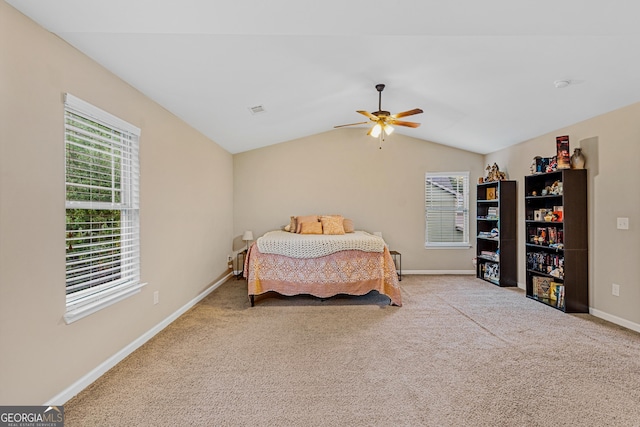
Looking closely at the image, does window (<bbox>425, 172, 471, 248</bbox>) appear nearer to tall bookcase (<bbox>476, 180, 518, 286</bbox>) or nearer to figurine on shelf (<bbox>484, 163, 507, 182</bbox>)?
tall bookcase (<bbox>476, 180, 518, 286</bbox>)

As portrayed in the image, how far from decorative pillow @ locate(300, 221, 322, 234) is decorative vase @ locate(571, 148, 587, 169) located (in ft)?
11.7

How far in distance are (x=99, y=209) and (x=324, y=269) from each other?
8.23 feet

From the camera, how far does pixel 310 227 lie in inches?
217

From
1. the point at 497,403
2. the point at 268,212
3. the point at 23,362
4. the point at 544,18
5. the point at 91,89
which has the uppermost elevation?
the point at 544,18

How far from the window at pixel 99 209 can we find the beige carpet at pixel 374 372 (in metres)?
0.64

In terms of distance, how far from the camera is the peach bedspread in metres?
4.11

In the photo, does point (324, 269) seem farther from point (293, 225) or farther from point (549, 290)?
point (549, 290)

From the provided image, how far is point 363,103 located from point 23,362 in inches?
166

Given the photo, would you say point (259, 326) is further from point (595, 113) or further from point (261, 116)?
point (595, 113)

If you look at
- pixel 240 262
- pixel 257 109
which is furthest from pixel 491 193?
pixel 240 262

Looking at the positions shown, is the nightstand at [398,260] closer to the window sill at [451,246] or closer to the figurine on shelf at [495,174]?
the window sill at [451,246]

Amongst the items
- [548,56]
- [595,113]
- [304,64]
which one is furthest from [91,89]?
[595,113]

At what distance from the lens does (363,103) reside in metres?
4.47

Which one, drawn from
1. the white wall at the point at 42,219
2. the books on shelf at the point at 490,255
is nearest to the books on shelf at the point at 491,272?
the books on shelf at the point at 490,255
